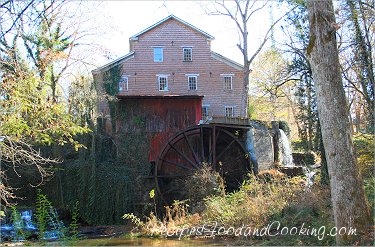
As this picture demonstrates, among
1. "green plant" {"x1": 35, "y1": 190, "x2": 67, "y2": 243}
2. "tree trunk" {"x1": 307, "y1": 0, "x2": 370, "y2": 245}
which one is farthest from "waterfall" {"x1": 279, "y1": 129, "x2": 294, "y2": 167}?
"green plant" {"x1": 35, "y1": 190, "x2": 67, "y2": 243}

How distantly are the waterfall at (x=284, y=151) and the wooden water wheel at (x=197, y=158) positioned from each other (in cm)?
246

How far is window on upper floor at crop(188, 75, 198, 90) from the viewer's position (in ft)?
101

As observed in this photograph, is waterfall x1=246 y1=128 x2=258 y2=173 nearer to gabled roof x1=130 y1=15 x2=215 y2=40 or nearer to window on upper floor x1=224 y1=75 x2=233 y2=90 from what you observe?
window on upper floor x1=224 y1=75 x2=233 y2=90

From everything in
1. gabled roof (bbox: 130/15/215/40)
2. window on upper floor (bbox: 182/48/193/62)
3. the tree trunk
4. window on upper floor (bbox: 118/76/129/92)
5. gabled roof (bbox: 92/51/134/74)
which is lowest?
the tree trunk

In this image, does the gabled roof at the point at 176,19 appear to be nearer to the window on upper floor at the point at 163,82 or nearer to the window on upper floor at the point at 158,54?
the window on upper floor at the point at 158,54

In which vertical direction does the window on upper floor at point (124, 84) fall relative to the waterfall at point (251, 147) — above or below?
above

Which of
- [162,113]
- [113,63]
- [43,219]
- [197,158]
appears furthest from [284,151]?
[43,219]

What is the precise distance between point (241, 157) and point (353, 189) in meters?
13.1

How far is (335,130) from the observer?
712cm

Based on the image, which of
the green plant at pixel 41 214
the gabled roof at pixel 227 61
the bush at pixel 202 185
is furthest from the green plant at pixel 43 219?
the gabled roof at pixel 227 61

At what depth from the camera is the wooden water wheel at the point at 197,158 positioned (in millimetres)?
19781

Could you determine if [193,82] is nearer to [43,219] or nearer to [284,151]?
[284,151]

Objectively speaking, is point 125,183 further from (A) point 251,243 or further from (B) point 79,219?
(A) point 251,243

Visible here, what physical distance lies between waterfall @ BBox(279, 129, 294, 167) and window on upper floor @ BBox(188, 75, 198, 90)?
982 cm
